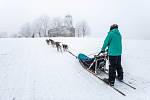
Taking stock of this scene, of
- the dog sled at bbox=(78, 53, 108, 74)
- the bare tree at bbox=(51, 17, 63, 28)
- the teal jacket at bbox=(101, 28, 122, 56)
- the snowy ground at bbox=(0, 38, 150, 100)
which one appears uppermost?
the bare tree at bbox=(51, 17, 63, 28)

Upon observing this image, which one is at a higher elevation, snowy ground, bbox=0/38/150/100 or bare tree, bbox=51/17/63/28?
bare tree, bbox=51/17/63/28

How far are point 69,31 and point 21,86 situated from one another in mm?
76593

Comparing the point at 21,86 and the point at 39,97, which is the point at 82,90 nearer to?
the point at 39,97

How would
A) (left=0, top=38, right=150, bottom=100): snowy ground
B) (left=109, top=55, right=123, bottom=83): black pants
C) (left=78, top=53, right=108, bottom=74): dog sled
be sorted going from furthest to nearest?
(left=78, top=53, right=108, bottom=74): dog sled < (left=109, top=55, right=123, bottom=83): black pants < (left=0, top=38, right=150, bottom=100): snowy ground

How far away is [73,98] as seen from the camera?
6344 mm

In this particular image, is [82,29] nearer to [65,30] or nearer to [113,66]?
[65,30]

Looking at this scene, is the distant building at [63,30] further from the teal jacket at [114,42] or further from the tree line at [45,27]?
the teal jacket at [114,42]

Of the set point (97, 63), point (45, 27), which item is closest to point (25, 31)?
point (45, 27)

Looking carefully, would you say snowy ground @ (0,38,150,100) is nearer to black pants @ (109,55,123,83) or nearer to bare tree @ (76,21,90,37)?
black pants @ (109,55,123,83)

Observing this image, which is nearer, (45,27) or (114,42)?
(114,42)

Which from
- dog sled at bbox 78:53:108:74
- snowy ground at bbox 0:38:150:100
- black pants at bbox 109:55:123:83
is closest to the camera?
snowy ground at bbox 0:38:150:100

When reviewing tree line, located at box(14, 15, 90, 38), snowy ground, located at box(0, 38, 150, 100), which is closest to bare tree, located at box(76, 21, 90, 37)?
tree line, located at box(14, 15, 90, 38)

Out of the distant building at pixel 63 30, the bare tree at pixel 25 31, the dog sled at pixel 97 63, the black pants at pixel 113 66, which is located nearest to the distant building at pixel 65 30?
the distant building at pixel 63 30

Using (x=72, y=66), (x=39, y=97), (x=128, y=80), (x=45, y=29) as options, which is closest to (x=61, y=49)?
(x=72, y=66)
